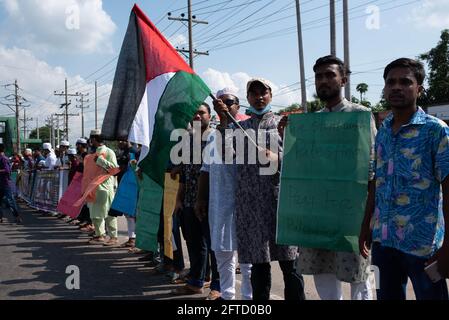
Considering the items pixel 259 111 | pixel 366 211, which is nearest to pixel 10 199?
pixel 259 111

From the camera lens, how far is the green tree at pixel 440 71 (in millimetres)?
35125

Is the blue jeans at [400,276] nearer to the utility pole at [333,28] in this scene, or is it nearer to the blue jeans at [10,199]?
the blue jeans at [10,199]

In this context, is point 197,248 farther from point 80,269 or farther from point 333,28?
point 333,28

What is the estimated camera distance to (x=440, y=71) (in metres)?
35.4

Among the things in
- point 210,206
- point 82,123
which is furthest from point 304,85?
point 82,123

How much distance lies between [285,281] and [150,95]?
6.92 ft

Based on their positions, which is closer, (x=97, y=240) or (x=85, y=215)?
(x=97, y=240)

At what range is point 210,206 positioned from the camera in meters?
4.38

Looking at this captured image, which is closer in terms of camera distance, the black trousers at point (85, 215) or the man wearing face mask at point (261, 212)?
the man wearing face mask at point (261, 212)

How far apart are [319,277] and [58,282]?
12.6 ft

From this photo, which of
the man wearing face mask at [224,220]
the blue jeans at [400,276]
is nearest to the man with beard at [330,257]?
the blue jeans at [400,276]

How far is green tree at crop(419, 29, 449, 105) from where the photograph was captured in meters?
35.1

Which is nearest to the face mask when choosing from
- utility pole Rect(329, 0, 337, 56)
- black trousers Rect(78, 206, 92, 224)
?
black trousers Rect(78, 206, 92, 224)

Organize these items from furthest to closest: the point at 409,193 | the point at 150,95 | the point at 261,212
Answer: the point at 150,95 → the point at 261,212 → the point at 409,193
